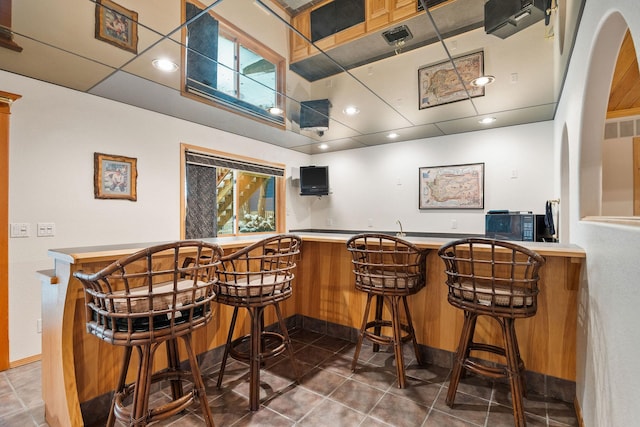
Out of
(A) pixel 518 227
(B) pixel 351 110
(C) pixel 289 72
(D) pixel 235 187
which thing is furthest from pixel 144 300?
(A) pixel 518 227

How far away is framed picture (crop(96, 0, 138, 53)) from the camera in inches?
79.4

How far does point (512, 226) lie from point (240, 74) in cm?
357

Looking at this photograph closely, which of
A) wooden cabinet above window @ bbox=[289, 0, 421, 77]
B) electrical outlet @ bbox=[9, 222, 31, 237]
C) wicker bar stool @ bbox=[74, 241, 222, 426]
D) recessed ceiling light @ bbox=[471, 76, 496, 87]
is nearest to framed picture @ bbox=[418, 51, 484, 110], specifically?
recessed ceiling light @ bbox=[471, 76, 496, 87]

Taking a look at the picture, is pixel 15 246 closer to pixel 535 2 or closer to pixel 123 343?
pixel 123 343

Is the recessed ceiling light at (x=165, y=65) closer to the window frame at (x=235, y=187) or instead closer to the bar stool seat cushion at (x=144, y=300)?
the window frame at (x=235, y=187)

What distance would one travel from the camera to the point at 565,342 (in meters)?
1.83

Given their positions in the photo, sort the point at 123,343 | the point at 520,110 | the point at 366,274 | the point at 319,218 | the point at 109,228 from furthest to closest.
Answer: the point at 319,218 → the point at 520,110 → the point at 109,228 → the point at 366,274 → the point at 123,343

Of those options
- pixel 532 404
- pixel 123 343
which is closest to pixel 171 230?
pixel 123 343

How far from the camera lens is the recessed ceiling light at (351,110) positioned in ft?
12.3

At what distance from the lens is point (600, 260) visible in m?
1.26

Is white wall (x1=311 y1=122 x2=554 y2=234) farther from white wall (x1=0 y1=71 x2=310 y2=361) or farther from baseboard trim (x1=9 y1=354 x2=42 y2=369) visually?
baseboard trim (x1=9 y1=354 x2=42 y2=369)

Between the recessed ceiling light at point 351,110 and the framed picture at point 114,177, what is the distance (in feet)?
8.60

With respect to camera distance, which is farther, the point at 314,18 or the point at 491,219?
the point at 491,219

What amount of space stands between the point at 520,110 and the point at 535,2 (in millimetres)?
1686
